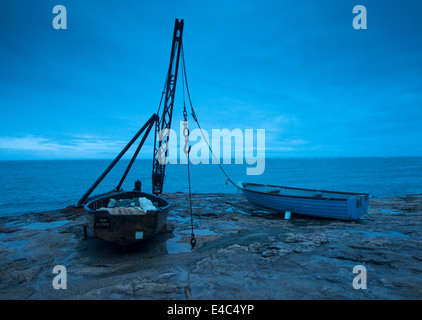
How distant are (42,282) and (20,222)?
37.4 ft

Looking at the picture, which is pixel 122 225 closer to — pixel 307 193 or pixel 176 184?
pixel 307 193

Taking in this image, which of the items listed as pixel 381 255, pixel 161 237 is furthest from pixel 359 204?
pixel 161 237

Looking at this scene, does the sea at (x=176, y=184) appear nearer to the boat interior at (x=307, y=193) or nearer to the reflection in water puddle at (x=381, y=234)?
the boat interior at (x=307, y=193)

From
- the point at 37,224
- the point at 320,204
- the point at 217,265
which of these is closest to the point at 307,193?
the point at 320,204

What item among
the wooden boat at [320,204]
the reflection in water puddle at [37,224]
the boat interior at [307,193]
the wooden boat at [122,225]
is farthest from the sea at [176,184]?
the wooden boat at [122,225]

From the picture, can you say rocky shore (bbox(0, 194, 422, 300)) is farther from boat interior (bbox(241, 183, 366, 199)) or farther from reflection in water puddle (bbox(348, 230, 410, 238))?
boat interior (bbox(241, 183, 366, 199))

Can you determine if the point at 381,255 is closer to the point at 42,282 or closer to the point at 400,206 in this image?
the point at 42,282

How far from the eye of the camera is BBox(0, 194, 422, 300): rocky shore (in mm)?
5113

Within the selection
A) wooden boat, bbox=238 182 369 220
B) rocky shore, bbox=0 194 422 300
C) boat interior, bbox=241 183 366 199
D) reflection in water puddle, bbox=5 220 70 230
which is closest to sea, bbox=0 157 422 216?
wooden boat, bbox=238 182 369 220

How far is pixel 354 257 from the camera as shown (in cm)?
709

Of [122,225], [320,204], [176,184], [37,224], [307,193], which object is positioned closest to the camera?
[122,225]

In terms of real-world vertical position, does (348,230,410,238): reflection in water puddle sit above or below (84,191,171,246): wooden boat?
below

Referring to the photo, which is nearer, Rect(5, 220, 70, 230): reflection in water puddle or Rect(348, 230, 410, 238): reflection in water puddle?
Rect(348, 230, 410, 238): reflection in water puddle

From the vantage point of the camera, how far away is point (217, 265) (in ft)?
21.7
